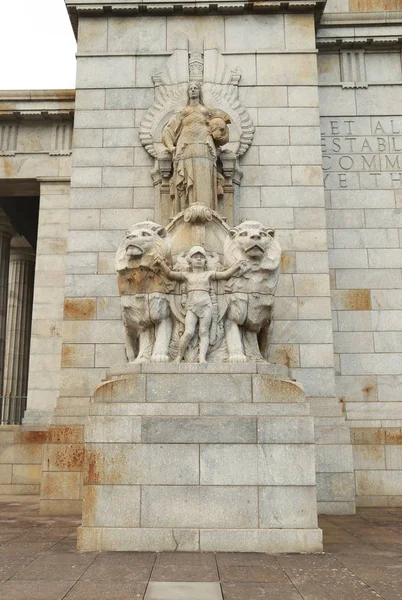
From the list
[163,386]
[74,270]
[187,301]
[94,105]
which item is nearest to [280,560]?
[163,386]

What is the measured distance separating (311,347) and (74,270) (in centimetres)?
637

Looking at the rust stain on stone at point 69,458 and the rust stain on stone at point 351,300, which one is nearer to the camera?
the rust stain on stone at point 69,458

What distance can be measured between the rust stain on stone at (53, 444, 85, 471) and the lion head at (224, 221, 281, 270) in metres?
6.05

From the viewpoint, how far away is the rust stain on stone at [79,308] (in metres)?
14.8

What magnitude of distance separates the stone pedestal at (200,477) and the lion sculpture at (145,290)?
1.60 meters

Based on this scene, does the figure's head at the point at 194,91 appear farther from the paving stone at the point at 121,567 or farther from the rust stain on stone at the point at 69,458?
the paving stone at the point at 121,567

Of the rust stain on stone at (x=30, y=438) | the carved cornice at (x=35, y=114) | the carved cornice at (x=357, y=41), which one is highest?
the carved cornice at (x=357, y=41)

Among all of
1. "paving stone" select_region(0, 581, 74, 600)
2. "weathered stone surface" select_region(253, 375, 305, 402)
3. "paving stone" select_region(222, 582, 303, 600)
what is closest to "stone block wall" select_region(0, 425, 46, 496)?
"weathered stone surface" select_region(253, 375, 305, 402)

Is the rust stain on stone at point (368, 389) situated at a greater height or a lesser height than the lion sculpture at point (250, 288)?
lesser

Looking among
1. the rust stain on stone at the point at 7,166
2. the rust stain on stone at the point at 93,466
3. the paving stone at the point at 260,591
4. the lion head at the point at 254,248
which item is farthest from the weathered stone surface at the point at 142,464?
the rust stain on stone at the point at 7,166

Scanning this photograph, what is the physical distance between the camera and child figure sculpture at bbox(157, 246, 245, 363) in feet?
33.1

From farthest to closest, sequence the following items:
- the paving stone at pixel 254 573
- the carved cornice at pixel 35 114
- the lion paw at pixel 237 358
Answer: the carved cornice at pixel 35 114, the lion paw at pixel 237 358, the paving stone at pixel 254 573

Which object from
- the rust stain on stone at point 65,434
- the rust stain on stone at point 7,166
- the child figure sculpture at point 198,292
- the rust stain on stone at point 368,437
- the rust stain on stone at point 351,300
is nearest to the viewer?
the child figure sculpture at point 198,292

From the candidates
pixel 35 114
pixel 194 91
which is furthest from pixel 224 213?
pixel 35 114
